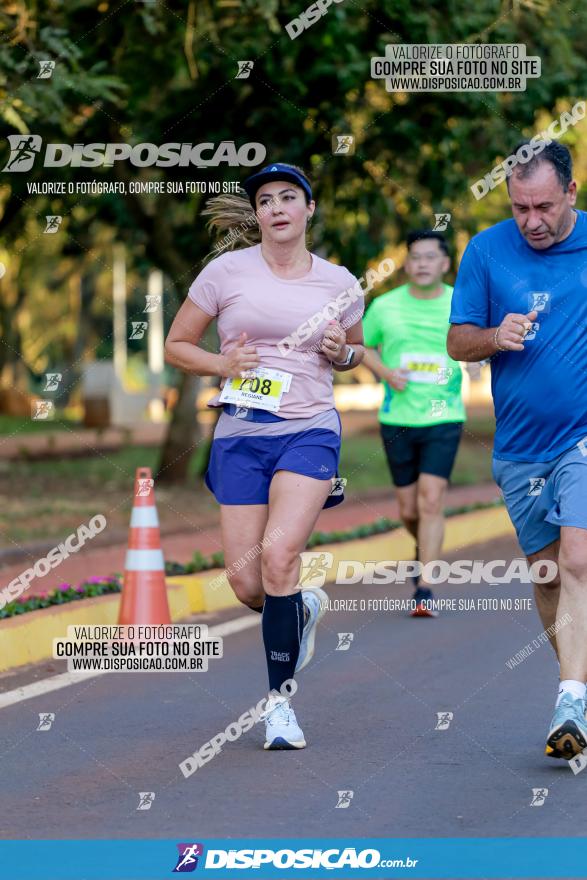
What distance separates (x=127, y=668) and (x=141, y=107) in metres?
9.05

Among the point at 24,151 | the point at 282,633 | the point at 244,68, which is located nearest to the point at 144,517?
the point at 282,633

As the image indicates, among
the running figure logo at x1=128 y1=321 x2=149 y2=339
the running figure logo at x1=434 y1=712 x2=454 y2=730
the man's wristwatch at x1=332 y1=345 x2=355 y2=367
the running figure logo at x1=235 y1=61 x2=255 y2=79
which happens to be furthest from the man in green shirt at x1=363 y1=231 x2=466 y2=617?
the running figure logo at x1=235 y1=61 x2=255 y2=79

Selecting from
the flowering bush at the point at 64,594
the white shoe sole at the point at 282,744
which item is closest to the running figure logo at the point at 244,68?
the flowering bush at the point at 64,594

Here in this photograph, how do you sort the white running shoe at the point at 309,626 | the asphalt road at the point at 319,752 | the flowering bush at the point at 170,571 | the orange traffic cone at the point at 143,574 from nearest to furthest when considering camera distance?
the asphalt road at the point at 319,752 < the white running shoe at the point at 309,626 < the orange traffic cone at the point at 143,574 < the flowering bush at the point at 170,571

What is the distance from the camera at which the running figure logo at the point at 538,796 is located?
18.6 feet

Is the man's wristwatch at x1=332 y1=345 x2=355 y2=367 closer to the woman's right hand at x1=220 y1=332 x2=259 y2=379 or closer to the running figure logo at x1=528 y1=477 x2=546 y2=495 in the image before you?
the woman's right hand at x1=220 y1=332 x2=259 y2=379

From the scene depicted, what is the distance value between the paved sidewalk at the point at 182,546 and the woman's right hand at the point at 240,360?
388 cm

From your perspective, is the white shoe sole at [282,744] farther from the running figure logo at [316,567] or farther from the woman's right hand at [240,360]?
the running figure logo at [316,567]

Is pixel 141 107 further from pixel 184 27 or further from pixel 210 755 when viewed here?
pixel 210 755

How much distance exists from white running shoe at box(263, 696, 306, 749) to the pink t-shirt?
111cm

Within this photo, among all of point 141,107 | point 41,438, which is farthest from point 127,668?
point 41,438

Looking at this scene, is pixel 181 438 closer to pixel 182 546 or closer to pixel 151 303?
pixel 182 546

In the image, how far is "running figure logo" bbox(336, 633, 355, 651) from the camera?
9.49 meters

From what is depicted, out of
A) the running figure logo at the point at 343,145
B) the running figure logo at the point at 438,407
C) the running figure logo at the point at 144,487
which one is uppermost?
the running figure logo at the point at 343,145
